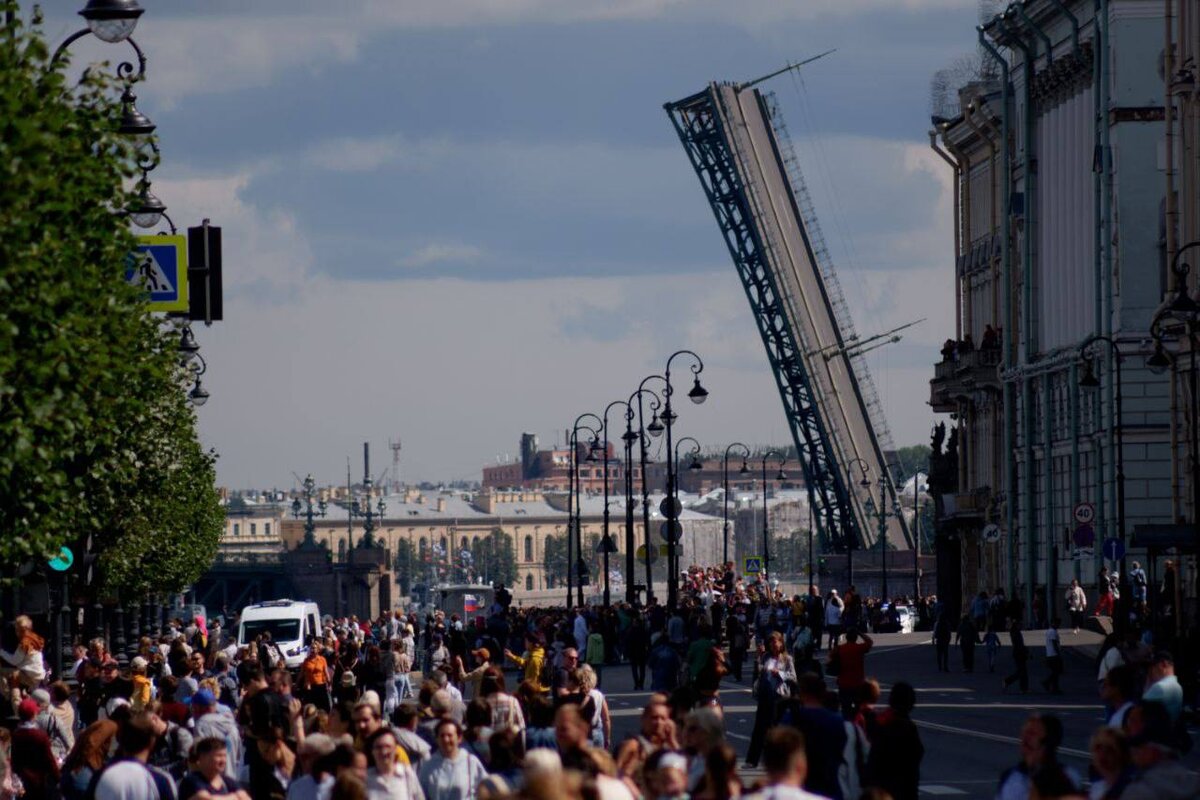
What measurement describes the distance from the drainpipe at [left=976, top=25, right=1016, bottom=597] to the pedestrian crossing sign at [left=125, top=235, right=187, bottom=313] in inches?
1824

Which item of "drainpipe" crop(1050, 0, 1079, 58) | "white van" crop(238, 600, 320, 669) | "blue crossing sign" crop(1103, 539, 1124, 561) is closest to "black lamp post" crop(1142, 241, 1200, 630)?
"blue crossing sign" crop(1103, 539, 1124, 561)

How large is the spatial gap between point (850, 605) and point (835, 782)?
Result: 1545 inches

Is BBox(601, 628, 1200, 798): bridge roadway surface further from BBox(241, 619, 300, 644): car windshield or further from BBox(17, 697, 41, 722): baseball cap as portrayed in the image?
BBox(17, 697, 41, 722): baseball cap

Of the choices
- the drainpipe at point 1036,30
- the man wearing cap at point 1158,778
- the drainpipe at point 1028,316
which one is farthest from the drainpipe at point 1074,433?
the man wearing cap at point 1158,778

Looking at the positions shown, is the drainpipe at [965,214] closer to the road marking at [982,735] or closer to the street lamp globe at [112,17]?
the road marking at [982,735]

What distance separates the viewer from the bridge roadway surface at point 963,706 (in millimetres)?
26531

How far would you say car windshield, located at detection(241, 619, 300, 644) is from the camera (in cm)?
5975

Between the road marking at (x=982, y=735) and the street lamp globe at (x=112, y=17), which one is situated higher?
the street lamp globe at (x=112, y=17)

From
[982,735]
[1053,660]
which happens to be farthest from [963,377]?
[982,735]

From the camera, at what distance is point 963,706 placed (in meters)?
39.1

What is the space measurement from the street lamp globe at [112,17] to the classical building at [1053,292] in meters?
29.7

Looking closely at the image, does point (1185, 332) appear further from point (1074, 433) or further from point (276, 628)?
point (276, 628)

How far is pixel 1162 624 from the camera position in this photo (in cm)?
4594

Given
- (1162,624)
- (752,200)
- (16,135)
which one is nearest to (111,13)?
(16,135)
